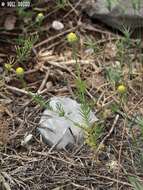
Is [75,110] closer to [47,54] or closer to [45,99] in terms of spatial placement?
[45,99]

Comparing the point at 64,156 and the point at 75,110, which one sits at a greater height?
the point at 75,110

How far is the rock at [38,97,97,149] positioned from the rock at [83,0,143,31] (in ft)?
2.13

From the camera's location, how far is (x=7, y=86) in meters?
2.22

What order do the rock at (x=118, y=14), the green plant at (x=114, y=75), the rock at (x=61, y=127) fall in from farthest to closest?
the rock at (x=118, y=14) → the green plant at (x=114, y=75) → the rock at (x=61, y=127)

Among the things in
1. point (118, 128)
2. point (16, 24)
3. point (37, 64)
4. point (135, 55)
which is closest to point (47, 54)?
point (37, 64)

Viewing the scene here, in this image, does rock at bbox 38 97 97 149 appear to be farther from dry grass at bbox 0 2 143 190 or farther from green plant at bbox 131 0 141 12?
green plant at bbox 131 0 141 12

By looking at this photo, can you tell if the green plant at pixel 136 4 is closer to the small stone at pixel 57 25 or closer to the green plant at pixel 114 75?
the green plant at pixel 114 75

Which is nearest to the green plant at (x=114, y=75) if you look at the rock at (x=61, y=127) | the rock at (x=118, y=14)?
the rock at (x=61, y=127)

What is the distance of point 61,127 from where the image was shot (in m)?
2.02

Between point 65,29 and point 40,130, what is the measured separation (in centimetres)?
72

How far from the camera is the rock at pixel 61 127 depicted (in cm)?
199

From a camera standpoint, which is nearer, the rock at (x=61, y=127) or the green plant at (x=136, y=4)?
the rock at (x=61, y=127)

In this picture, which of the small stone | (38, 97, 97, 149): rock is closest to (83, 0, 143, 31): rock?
the small stone

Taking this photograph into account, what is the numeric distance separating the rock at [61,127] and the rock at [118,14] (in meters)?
0.65
